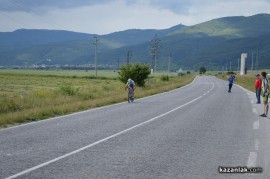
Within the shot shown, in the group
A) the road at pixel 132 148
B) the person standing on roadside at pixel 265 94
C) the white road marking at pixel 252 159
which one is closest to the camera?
the road at pixel 132 148

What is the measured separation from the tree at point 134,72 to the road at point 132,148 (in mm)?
25966

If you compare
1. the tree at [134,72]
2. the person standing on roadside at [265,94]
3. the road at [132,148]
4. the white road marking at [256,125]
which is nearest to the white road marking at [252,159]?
the road at [132,148]

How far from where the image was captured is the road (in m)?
6.83

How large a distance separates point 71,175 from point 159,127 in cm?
649

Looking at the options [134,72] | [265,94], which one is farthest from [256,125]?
[134,72]

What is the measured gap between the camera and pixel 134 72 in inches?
1590

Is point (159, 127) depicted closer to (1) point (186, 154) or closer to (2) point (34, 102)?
(1) point (186, 154)

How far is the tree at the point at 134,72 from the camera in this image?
40391mm

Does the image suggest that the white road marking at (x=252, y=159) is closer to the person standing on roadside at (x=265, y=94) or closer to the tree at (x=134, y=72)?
the person standing on roadside at (x=265, y=94)

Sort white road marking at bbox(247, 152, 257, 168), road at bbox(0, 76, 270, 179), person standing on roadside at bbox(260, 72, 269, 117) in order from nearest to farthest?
road at bbox(0, 76, 270, 179) < white road marking at bbox(247, 152, 257, 168) < person standing on roadside at bbox(260, 72, 269, 117)

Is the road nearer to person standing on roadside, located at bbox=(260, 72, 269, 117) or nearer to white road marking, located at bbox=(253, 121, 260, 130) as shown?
white road marking, located at bbox=(253, 121, 260, 130)

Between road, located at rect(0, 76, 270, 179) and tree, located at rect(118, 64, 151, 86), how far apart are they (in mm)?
25966

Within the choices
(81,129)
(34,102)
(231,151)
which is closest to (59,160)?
(231,151)

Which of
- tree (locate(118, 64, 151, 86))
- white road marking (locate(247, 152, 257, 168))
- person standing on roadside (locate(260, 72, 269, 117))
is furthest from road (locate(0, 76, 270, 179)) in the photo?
tree (locate(118, 64, 151, 86))
